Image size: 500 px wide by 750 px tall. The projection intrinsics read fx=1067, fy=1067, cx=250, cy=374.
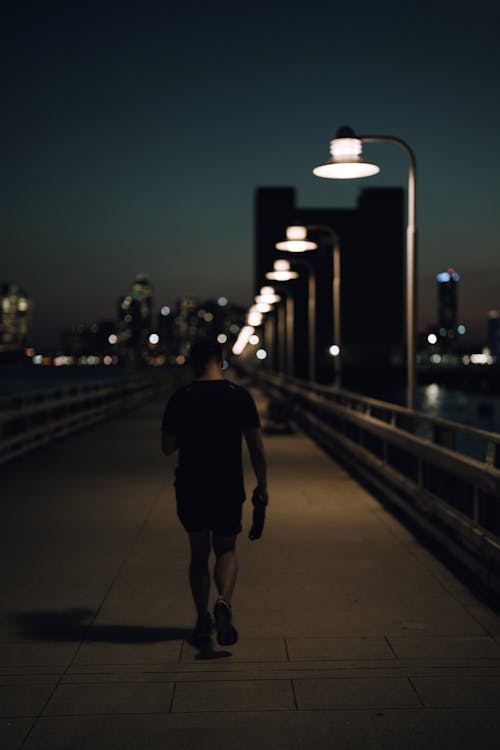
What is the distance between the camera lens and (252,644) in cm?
648

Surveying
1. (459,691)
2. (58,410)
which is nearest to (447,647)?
(459,691)

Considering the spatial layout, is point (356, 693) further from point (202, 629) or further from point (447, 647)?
point (202, 629)

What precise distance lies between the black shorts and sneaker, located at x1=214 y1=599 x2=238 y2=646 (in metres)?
0.45

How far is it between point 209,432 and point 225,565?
2.70ft

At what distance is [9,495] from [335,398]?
1271 centimetres

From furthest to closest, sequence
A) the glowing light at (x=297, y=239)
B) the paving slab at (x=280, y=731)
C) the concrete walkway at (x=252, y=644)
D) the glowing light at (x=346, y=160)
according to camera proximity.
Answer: the glowing light at (x=297, y=239) → the glowing light at (x=346, y=160) → the concrete walkway at (x=252, y=644) → the paving slab at (x=280, y=731)

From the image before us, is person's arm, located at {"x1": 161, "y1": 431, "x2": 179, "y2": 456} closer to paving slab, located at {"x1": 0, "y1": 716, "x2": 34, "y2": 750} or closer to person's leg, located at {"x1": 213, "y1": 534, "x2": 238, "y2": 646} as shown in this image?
person's leg, located at {"x1": 213, "y1": 534, "x2": 238, "y2": 646}

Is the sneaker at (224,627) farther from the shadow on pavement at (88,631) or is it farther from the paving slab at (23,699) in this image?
the paving slab at (23,699)

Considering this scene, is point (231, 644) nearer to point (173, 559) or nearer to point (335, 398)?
point (173, 559)

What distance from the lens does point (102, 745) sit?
15.3ft

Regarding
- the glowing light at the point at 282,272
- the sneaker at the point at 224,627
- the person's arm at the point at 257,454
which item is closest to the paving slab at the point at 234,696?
the sneaker at the point at 224,627

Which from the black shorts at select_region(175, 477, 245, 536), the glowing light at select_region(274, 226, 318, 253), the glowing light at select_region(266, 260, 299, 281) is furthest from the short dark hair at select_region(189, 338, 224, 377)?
the glowing light at select_region(266, 260, 299, 281)

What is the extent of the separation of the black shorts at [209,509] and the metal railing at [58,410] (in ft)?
37.4

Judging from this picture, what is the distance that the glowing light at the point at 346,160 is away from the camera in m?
13.0
